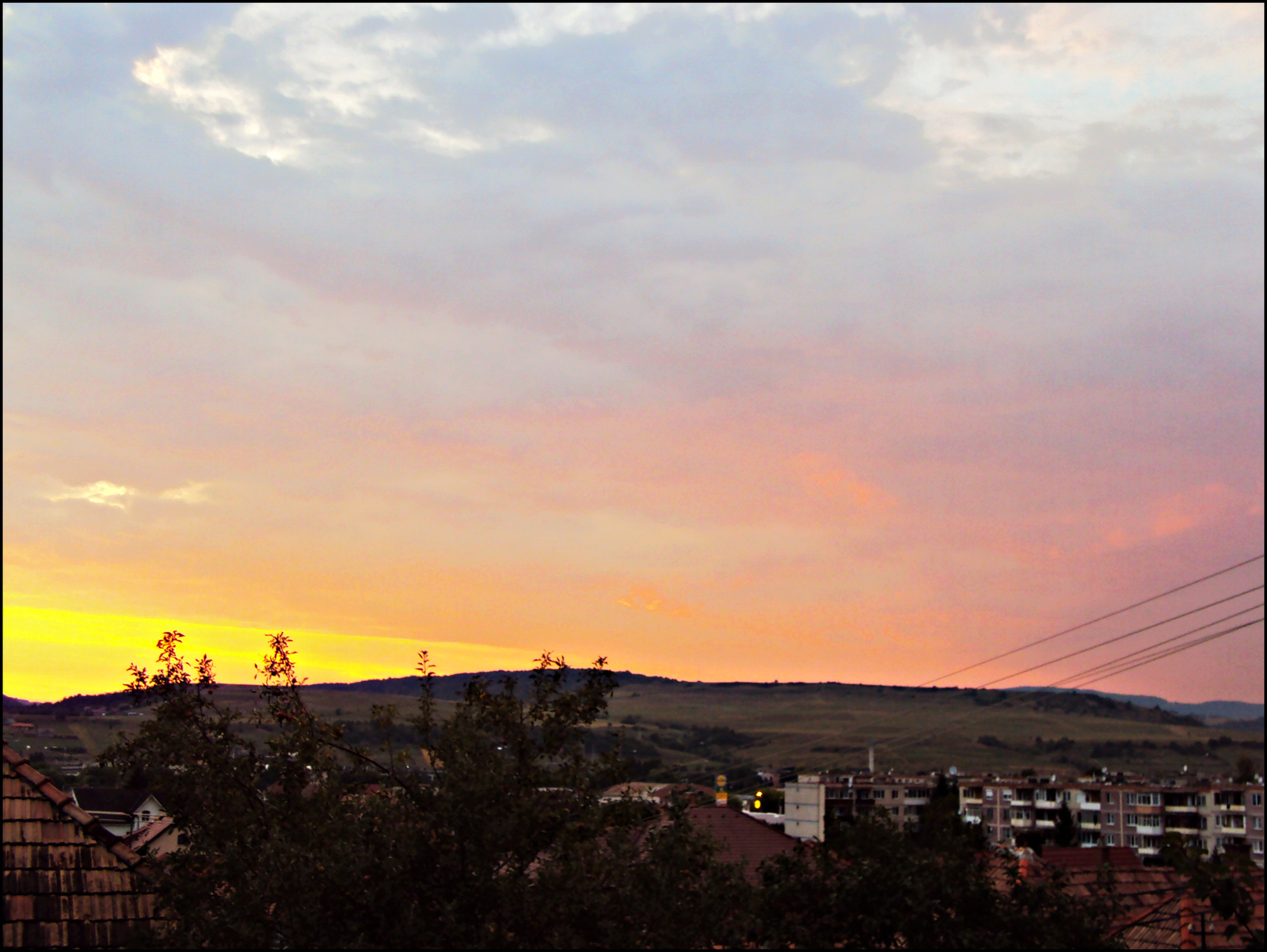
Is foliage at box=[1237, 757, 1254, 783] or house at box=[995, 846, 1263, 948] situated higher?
house at box=[995, 846, 1263, 948]

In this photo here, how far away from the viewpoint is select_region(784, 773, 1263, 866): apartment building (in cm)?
12150

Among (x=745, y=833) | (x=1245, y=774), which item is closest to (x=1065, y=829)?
(x=1245, y=774)

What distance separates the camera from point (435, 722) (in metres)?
13.4

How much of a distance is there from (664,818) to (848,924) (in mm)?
2517

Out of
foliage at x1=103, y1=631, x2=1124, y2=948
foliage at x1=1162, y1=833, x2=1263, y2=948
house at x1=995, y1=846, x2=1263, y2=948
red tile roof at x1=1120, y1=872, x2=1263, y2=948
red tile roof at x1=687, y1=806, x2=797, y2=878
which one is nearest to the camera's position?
foliage at x1=103, y1=631, x2=1124, y2=948

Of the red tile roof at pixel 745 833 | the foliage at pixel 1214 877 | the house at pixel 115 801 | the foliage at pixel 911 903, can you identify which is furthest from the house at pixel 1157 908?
the house at pixel 115 801

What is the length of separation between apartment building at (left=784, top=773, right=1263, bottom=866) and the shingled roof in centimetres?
9996

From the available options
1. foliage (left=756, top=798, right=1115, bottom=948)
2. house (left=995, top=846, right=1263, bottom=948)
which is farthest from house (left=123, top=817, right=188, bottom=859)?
house (left=995, top=846, right=1263, bottom=948)

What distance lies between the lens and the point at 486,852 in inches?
466

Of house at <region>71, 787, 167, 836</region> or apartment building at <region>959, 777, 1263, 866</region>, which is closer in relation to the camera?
house at <region>71, 787, 167, 836</region>

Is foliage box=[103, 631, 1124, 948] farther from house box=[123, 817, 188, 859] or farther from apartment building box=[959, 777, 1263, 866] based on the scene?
apartment building box=[959, 777, 1263, 866]

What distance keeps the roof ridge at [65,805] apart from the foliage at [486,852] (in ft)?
1.63

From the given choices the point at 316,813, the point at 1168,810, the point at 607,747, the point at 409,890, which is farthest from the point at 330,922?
the point at 1168,810

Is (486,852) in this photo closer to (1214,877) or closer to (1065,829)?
(1214,877)
